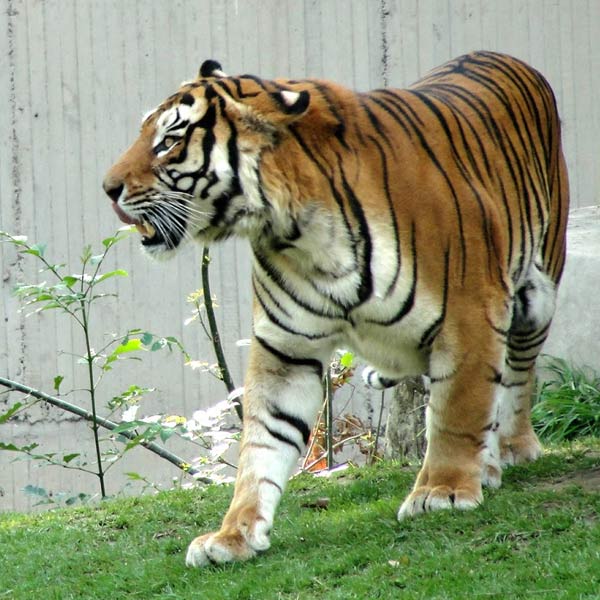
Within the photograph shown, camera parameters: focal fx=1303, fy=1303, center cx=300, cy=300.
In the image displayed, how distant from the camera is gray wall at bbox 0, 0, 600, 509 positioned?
9.22 metres

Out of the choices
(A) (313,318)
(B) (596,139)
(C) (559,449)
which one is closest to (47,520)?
(A) (313,318)

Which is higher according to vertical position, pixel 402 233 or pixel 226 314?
pixel 402 233

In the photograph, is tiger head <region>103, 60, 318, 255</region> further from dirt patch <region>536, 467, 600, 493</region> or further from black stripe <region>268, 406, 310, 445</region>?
dirt patch <region>536, 467, 600, 493</region>

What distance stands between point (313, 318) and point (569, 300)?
3.56 metres

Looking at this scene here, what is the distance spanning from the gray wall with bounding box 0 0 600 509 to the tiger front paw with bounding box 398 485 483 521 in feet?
15.0

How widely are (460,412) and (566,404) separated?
9.25ft

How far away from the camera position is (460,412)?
4.69m

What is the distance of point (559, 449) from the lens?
5902 millimetres

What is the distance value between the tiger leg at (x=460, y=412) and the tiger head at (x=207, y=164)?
834 millimetres

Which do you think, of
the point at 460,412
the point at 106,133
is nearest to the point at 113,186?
the point at 460,412

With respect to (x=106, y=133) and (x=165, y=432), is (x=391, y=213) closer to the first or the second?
(x=165, y=432)

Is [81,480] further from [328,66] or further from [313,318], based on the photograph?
[313,318]

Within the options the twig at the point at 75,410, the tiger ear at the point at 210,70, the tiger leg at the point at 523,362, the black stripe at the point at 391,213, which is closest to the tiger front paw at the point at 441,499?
the black stripe at the point at 391,213

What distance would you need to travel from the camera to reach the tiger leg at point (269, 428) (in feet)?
15.0
